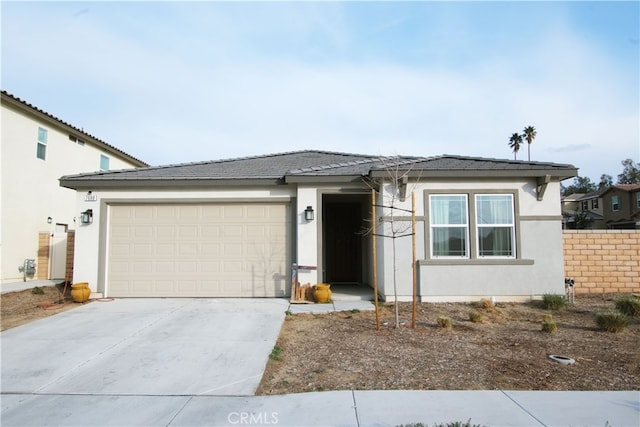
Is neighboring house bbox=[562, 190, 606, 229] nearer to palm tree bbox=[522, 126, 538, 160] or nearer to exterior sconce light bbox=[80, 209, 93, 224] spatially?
palm tree bbox=[522, 126, 538, 160]

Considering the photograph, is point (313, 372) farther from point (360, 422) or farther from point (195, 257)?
point (195, 257)

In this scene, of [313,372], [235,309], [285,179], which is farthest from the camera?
[285,179]

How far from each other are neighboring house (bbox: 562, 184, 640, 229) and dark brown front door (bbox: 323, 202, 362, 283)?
28064 millimetres

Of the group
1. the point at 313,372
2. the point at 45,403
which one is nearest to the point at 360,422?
the point at 313,372

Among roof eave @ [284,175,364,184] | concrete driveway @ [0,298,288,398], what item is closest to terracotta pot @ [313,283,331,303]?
concrete driveway @ [0,298,288,398]

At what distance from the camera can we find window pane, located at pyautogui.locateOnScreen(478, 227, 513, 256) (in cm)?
916

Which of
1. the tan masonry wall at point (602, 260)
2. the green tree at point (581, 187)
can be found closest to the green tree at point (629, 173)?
the green tree at point (581, 187)

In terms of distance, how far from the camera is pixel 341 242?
13.1 metres

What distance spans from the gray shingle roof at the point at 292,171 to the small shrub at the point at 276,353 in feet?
14.4

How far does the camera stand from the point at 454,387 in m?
4.33

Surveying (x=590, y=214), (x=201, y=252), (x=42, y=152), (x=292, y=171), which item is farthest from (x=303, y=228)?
(x=590, y=214)

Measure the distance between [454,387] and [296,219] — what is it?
246 inches

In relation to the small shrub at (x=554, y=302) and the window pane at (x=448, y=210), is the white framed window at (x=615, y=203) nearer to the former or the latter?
the small shrub at (x=554, y=302)

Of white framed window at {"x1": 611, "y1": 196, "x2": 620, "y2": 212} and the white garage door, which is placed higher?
white framed window at {"x1": 611, "y1": 196, "x2": 620, "y2": 212}
